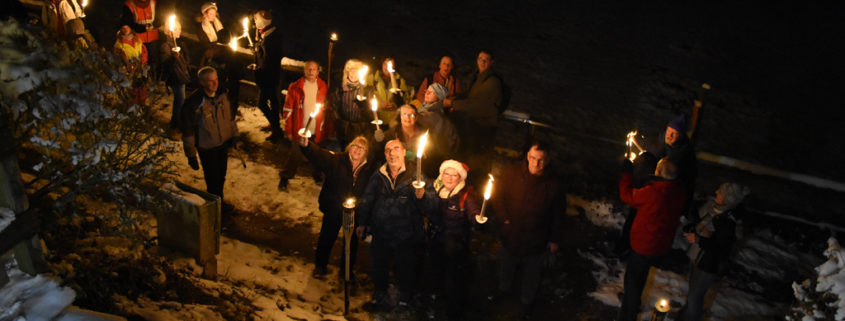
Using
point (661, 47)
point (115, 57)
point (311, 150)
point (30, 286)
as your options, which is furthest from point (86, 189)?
point (661, 47)

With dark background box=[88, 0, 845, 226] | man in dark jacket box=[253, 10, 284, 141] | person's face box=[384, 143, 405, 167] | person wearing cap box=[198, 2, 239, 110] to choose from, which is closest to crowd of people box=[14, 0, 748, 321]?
person's face box=[384, 143, 405, 167]

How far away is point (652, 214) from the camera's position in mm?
5199

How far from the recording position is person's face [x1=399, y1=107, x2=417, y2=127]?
6355 millimetres

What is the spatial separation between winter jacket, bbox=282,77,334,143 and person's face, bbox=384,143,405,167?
88.2 inches

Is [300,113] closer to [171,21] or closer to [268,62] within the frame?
[268,62]

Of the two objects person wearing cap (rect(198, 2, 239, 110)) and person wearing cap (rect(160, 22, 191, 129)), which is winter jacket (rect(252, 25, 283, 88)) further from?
person wearing cap (rect(160, 22, 191, 129))

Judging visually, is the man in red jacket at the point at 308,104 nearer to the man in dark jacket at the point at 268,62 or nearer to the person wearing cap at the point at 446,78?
the person wearing cap at the point at 446,78

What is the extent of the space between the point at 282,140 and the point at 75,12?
3971 millimetres

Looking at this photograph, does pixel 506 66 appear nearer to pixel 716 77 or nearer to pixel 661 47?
pixel 661 47

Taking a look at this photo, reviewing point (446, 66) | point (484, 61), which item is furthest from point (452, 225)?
point (446, 66)

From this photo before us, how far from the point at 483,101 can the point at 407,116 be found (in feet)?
5.60

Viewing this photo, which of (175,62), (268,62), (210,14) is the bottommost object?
(175,62)

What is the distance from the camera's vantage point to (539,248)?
18.4ft

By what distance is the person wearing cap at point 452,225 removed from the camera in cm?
515
